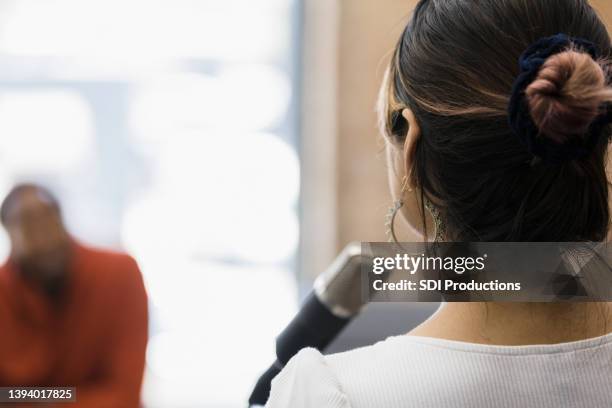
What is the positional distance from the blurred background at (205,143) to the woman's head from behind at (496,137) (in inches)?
98.1

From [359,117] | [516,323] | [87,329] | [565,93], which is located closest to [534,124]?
[565,93]

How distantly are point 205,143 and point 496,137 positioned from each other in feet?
8.55

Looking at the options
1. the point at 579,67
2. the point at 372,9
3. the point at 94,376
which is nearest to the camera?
the point at 579,67

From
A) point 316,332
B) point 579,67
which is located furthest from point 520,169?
point 316,332

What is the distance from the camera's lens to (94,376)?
1.54 meters

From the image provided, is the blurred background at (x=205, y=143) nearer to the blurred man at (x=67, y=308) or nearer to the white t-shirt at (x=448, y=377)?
the blurred man at (x=67, y=308)

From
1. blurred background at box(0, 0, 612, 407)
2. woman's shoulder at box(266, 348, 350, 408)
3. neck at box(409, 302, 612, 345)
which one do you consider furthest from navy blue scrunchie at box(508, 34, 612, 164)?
blurred background at box(0, 0, 612, 407)

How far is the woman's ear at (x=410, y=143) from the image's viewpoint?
651mm

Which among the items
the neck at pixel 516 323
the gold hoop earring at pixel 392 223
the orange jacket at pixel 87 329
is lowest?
the orange jacket at pixel 87 329

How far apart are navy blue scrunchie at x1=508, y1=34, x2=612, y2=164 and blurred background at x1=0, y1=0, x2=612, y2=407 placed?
2.54 m

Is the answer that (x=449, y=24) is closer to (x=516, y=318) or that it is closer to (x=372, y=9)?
(x=516, y=318)

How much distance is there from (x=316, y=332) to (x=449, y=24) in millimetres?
262

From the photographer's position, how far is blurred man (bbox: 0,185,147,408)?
59.9 inches

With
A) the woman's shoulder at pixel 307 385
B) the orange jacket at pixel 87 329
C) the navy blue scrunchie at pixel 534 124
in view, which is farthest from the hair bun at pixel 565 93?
the orange jacket at pixel 87 329
